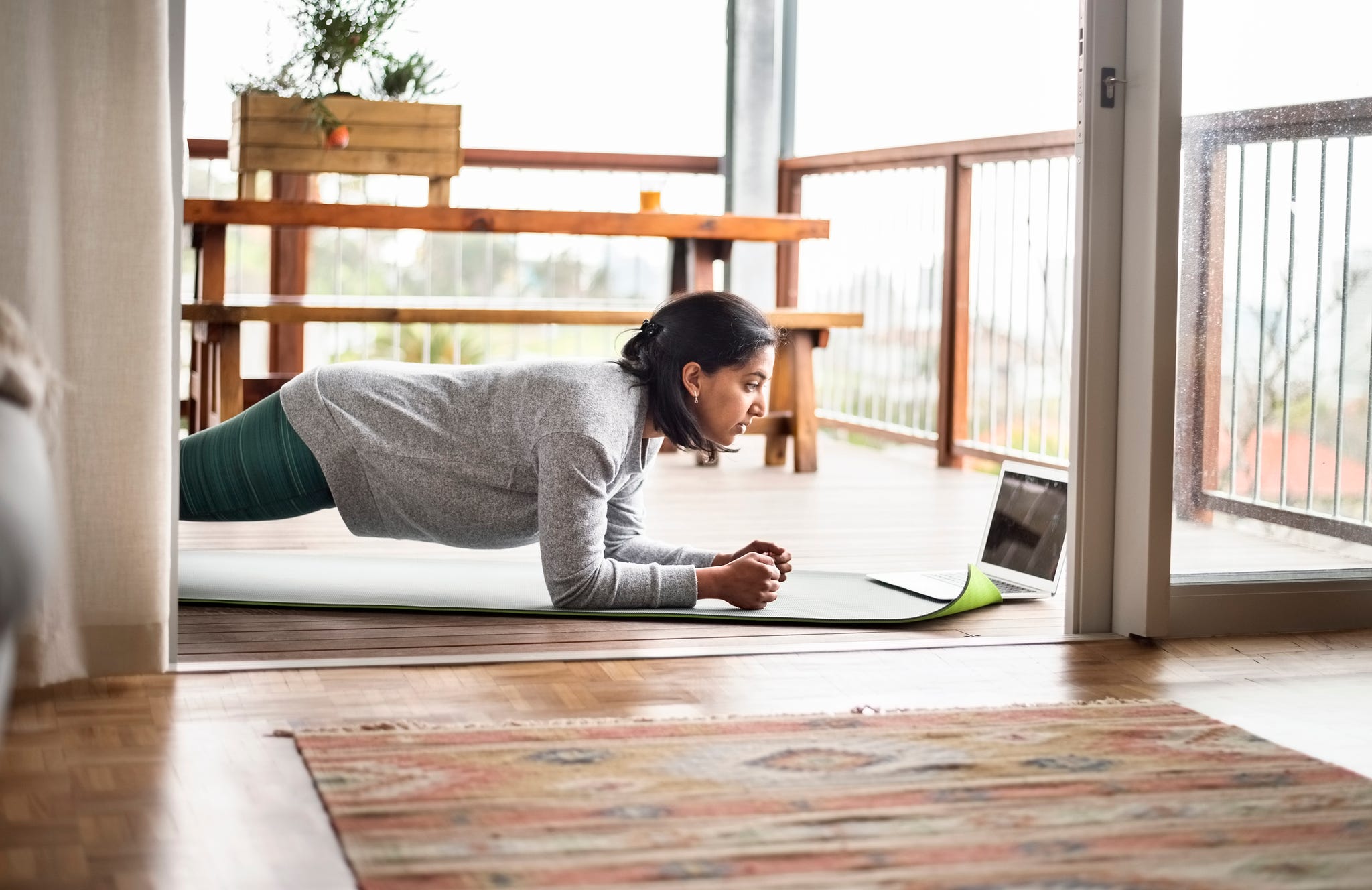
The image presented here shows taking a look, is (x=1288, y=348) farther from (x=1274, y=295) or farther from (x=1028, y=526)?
(x=1028, y=526)

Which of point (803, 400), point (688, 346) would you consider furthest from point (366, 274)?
point (688, 346)

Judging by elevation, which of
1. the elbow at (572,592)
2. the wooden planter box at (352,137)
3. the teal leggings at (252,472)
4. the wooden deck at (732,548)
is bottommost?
the wooden deck at (732,548)

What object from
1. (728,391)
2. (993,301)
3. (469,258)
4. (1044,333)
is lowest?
(728,391)

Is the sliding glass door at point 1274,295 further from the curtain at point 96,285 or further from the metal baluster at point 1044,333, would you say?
the metal baluster at point 1044,333

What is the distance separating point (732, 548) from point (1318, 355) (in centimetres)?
132

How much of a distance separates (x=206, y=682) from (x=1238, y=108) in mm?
1844

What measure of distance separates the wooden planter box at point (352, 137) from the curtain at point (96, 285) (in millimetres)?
2544

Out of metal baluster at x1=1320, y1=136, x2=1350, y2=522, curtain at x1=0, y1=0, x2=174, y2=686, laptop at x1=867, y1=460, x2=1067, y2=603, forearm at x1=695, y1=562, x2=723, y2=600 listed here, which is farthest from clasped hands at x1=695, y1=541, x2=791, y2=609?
metal baluster at x1=1320, y1=136, x2=1350, y2=522

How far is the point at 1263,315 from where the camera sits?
2656 millimetres

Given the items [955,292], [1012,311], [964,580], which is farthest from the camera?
[955,292]

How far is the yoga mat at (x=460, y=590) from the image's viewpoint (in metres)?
2.65

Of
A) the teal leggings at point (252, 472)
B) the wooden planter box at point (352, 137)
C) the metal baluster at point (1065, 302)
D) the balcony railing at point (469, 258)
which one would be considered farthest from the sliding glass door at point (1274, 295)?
the balcony railing at point (469, 258)

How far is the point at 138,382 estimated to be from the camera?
82.7 inches

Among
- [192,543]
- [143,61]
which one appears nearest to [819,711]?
[143,61]
